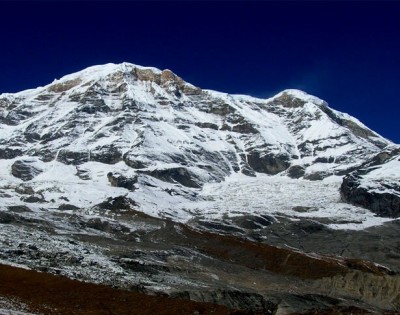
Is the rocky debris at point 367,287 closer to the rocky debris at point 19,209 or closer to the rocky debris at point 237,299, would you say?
the rocky debris at point 237,299

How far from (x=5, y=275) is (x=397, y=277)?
91.1 m

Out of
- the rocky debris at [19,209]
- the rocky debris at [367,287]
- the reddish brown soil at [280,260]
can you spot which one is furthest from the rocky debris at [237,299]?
the rocky debris at [19,209]

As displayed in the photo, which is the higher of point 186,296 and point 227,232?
point 227,232

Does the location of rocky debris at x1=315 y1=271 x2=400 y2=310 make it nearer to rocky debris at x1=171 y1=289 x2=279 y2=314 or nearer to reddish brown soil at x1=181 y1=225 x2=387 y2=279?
reddish brown soil at x1=181 y1=225 x2=387 y2=279

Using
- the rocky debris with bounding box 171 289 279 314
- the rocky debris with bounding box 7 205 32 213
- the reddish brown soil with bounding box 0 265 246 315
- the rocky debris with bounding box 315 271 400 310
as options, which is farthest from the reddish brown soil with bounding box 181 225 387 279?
the reddish brown soil with bounding box 0 265 246 315

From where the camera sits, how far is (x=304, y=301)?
94.2m

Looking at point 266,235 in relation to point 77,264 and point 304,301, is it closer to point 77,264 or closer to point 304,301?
point 304,301

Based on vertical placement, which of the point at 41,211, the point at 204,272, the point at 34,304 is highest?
the point at 41,211

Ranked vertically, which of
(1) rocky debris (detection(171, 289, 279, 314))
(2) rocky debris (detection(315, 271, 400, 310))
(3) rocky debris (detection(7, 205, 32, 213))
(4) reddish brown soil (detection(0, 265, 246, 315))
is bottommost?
(4) reddish brown soil (detection(0, 265, 246, 315))

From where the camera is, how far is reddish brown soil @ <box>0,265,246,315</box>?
59906mm

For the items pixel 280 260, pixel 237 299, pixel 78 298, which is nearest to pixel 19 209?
pixel 280 260

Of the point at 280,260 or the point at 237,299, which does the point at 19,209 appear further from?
the point at 237,299

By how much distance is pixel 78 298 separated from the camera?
209ft

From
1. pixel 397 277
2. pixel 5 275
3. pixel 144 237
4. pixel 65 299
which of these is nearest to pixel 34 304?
pixel 65 299
